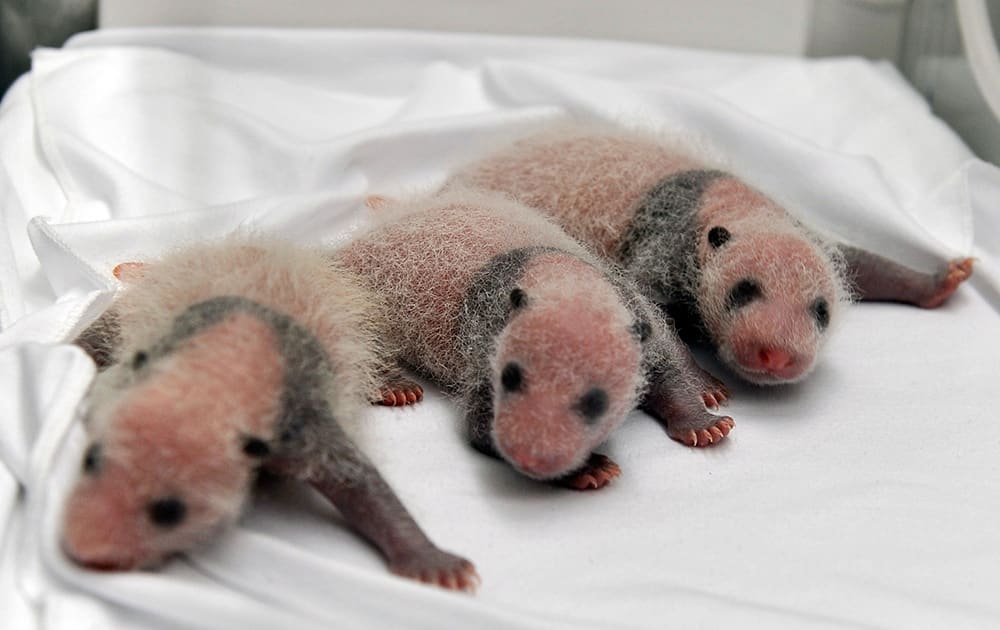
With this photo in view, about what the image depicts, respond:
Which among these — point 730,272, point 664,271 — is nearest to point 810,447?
point 730,272

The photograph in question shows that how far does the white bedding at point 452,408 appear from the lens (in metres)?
1.75

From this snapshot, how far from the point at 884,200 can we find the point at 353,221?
173 centimetres

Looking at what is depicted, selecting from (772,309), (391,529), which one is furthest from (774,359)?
(391,529)

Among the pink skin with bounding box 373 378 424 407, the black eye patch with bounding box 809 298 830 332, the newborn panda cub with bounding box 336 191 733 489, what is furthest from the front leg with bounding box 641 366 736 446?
the pink skin with bounding box 373 378 424 407

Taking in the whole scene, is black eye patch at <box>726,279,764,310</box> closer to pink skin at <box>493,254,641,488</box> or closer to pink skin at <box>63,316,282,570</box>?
pink skin at <box>493,254,641,488</box>

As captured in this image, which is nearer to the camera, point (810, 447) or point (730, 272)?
point (810, 447)

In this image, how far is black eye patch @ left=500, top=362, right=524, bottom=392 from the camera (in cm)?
205

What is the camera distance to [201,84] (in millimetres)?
3801

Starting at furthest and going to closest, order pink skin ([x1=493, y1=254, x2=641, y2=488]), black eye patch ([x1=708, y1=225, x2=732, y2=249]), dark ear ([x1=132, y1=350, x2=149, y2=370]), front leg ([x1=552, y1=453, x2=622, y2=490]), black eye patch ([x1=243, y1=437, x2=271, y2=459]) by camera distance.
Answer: black eye patch ([x1=708, y1=225, x2=732, y2=249]) → front leg ([x1=552, y1=453, x2=622, y2=490]) → pink skin ([x1=493, y1=254, x2=641, y2=488]) → dark ear ([x1=132, y1=350, x2=149, y2=370]) → black eye patch ([x1=243, y1=437, x2=271, y2=459])

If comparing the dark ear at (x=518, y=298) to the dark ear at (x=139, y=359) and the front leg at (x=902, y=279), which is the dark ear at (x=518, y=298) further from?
the front leg at (x=902, y=279)

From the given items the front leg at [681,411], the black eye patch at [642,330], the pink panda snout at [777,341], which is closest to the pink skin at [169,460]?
the black eye patch at [642,330]

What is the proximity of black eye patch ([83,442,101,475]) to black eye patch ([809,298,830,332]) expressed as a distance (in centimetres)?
165

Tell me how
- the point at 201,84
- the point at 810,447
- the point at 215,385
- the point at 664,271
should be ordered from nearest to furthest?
the point at 215,385 < the point at 810,447 < the point at 664,271 < the point at 201,84

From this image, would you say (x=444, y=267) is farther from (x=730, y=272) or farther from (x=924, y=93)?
(x=924, y=93)
